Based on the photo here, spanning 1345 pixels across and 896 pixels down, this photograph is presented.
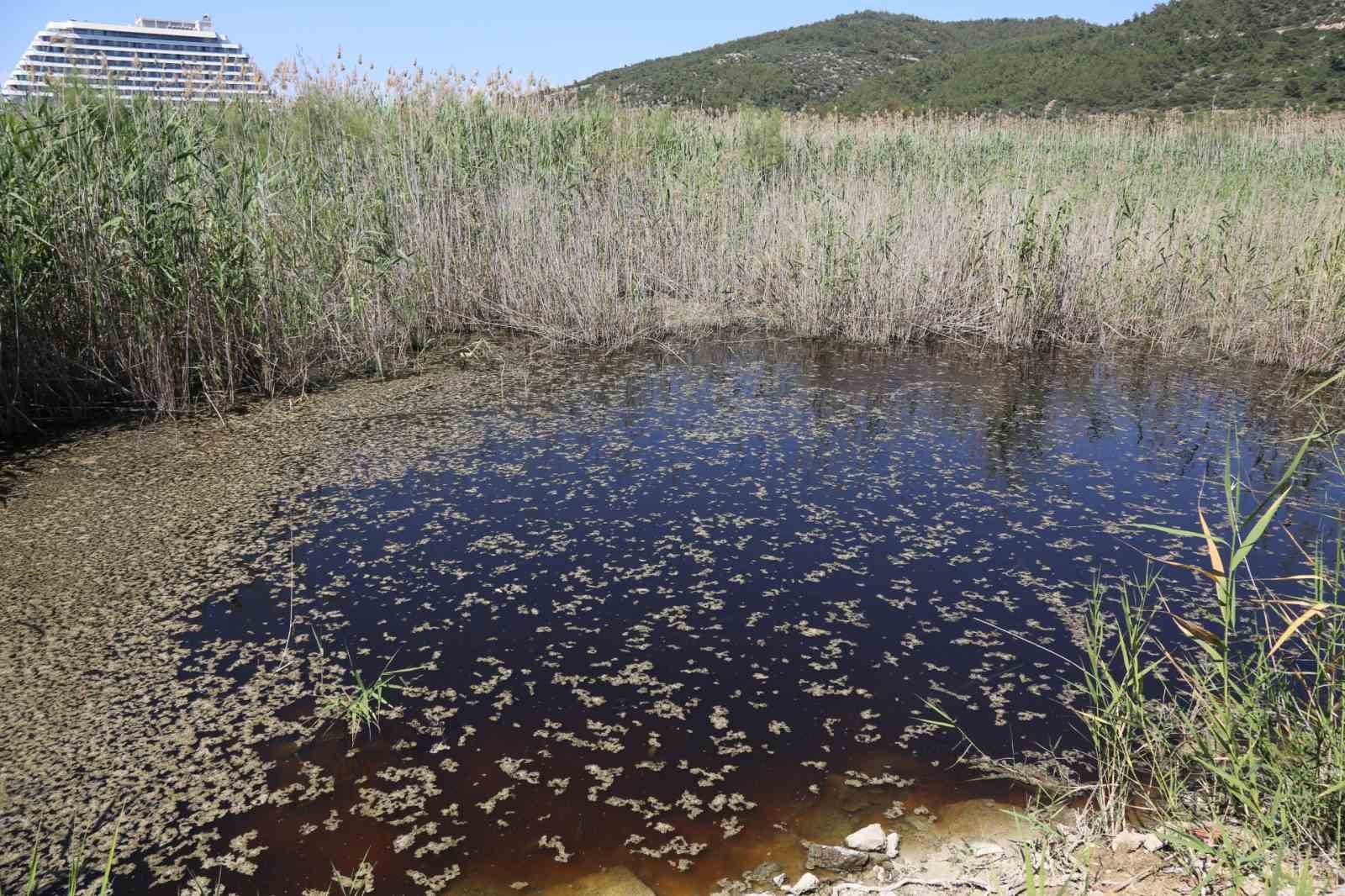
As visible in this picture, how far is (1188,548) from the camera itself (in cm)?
236

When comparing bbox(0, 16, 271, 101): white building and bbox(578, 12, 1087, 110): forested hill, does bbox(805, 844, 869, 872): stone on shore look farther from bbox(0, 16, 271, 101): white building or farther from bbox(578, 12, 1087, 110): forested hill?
bbox(578, 12, 1087, 110): forested hill

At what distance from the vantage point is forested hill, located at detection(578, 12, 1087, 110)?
36531 mm

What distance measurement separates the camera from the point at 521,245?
501cm

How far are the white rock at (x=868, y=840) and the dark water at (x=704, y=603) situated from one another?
46 mm

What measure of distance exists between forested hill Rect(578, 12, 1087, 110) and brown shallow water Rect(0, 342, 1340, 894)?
31153 mm

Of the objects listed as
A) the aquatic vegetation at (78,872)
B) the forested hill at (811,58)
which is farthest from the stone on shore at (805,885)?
the forested hill at (811,58)

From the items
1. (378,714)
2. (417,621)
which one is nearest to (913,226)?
(417,621)

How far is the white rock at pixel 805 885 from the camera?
1.27 meters

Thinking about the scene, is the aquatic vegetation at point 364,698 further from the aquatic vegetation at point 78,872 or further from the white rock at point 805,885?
the white rock at point 805,885

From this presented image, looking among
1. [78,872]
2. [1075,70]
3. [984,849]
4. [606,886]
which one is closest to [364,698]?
[78,872]

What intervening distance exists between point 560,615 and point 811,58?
155 ft

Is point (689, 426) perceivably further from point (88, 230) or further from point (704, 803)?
point (88, 230)

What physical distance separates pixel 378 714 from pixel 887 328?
3.76 m

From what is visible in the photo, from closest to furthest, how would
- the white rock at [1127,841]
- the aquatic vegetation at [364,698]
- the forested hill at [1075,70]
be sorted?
the white rock at [1127,841], the aquatic vegetation at [364,698], the forested hill at [1075,70]
